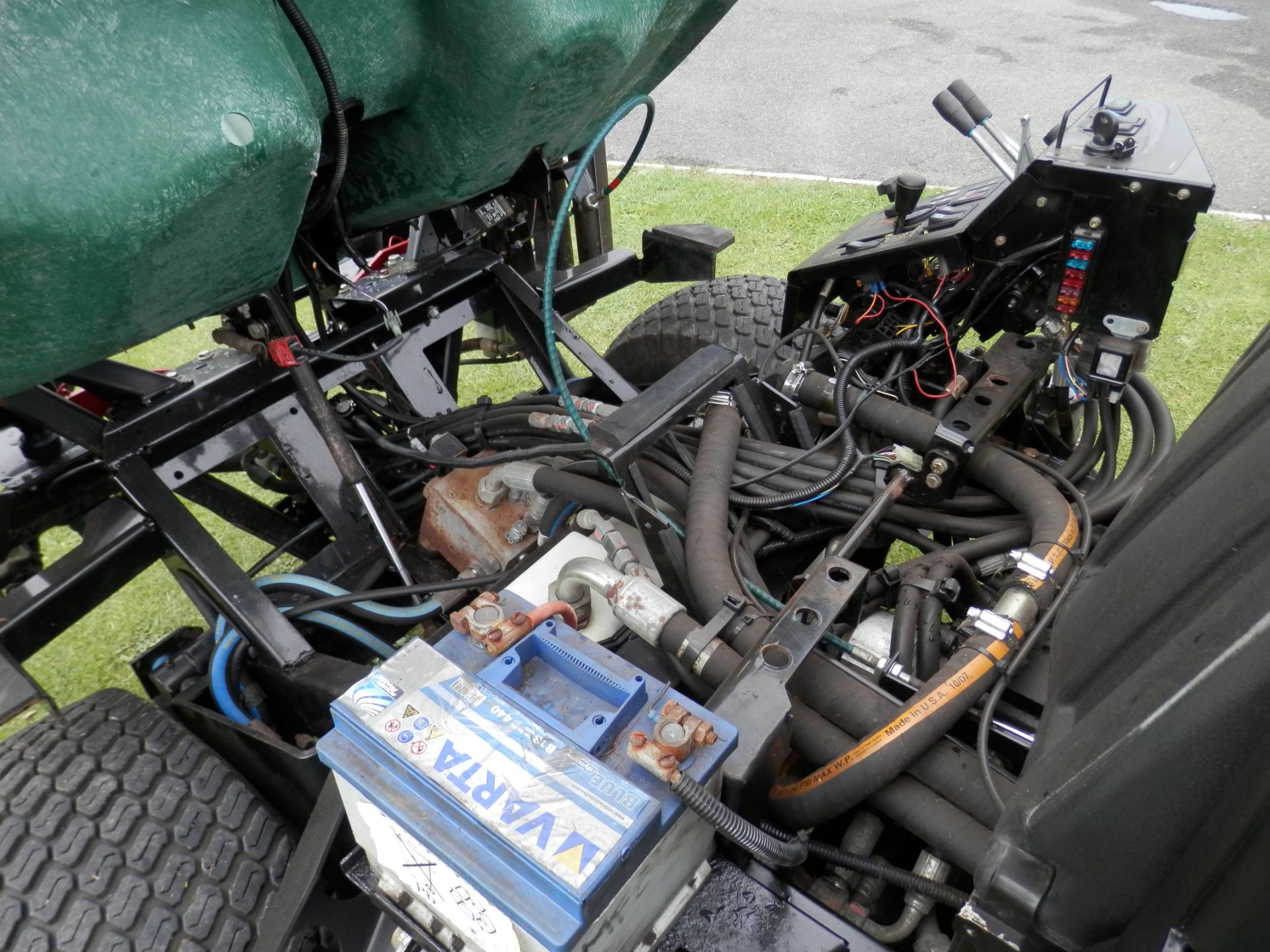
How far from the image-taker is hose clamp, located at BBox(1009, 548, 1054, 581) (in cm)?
134

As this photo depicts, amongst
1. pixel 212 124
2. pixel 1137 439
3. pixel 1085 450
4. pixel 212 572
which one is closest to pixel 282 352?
pixel 212 572

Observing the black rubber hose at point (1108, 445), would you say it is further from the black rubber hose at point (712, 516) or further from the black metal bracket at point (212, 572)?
the black metal bracket at point (212, 572)

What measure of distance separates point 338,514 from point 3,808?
2.37 ft

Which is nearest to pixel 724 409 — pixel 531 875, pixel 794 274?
pixel 794 274

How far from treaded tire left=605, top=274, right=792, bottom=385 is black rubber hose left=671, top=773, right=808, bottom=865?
134cm

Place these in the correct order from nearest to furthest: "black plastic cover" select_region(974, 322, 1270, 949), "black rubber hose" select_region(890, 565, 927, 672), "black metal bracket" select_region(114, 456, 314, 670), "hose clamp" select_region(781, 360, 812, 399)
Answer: "black plastic cover" select_region(974, 322, 1270, 949), "black rubber hose" select_region(890, 565, 927, 672), "black metal bracket" select_region(114, 456, 314, 670), "hose clamp" select_region(781, 360, 812, 399)

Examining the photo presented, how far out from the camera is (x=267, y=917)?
1.20 m

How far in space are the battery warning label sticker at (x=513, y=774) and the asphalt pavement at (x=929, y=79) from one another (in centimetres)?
508

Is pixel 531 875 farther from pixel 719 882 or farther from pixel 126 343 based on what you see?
pixel 126 343

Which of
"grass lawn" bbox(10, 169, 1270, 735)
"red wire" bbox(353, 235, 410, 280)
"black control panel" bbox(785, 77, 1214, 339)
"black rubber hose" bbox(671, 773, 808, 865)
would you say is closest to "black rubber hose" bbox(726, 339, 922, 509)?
"black control panel" bbox(785, 77, 1214, 339)

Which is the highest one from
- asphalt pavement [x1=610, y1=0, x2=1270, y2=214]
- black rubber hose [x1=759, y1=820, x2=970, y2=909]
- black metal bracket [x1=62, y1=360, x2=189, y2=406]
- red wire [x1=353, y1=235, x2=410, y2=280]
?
black metal bracket [x1=62, y1=360, x2=189, y2=406]

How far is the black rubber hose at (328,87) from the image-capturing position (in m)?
1.18

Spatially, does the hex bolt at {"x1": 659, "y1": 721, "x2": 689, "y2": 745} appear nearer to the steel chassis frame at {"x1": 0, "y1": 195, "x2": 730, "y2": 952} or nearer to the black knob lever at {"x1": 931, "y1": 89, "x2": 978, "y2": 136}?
the steel chassis frame at {"x1": 0, "y1": 195, "x2": 730, "y2": 952}

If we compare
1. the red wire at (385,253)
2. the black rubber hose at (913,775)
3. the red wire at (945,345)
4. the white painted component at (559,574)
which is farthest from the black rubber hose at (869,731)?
the red wire at (385,253)
